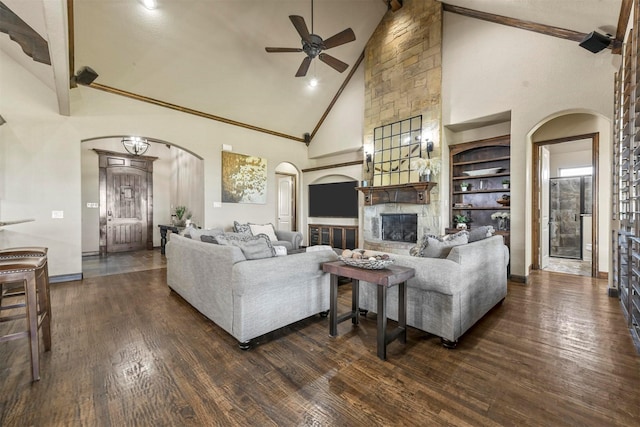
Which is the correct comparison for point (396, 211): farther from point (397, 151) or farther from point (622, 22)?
point (622, 22)

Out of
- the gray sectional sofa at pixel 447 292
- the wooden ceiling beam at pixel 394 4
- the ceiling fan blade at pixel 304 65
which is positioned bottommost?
the gray sectional sofa at pixel 447 292

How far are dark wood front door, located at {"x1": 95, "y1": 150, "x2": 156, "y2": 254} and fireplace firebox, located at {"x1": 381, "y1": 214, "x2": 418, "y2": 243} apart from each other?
21.2 ft

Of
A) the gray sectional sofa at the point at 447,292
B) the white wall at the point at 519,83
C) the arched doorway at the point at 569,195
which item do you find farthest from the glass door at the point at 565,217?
the gray sectional sofa at the point at 447,292

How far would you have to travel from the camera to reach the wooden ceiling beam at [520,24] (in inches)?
142

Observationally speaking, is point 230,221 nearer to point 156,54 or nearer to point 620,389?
point 156,54

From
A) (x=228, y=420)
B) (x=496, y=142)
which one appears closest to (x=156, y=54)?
(x=228, y=420)

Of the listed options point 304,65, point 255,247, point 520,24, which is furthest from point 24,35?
point 520,24

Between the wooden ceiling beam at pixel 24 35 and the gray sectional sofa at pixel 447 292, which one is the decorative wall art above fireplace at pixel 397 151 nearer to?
the gray sectional sofa at pixel 447 292

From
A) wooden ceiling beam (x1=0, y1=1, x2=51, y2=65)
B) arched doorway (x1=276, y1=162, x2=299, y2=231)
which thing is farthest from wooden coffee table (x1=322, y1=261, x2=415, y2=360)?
arched doorway (x1=276, y1=162, x2=299, y2=231)

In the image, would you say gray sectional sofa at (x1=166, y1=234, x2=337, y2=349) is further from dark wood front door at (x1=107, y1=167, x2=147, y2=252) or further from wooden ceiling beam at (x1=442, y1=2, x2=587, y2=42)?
dark wood front door at (x1=107, y1=167, x2=147, y2=252)

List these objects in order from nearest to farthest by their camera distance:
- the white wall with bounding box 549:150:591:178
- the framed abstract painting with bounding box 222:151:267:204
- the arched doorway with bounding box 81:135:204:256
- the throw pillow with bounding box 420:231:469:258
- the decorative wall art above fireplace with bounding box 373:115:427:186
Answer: the throw pillow with bounding box 420:231:469:258, the decorative wall art above fireplace with bounding box 373:115:427:186, the white wall with bounding box 549:150:591:178, the framed abstract painting with bounding box 222:151:267:204, the arched doorway with bounding box 81:135:204:256

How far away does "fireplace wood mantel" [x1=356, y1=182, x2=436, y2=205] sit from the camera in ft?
16.4

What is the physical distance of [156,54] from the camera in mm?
4379

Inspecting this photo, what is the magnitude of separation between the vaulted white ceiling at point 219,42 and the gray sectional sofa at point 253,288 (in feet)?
7.54
